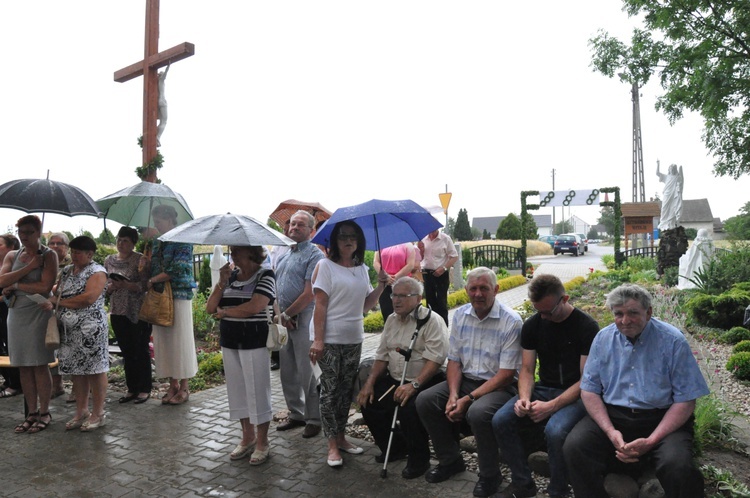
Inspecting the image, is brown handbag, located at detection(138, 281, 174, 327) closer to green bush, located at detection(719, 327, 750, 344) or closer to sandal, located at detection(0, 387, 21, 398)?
sandal, located at detection(0, 387, 21, 398)

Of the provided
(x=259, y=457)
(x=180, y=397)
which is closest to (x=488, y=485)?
(x=259, y=457)

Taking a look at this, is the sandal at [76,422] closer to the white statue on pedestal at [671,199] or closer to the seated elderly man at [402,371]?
the seated elderly man at [402,371]

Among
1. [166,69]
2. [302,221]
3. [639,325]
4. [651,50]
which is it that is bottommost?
[639,325]

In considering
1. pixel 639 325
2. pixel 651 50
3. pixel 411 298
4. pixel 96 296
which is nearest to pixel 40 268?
pixel 96 296

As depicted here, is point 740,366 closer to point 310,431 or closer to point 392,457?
point 392,457

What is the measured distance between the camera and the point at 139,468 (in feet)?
13.5

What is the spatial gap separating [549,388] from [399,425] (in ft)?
3.75

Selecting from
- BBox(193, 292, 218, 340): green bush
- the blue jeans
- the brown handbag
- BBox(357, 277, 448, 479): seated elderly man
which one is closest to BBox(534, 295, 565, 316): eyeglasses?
the blue jeans

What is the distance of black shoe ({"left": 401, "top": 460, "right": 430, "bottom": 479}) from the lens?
385 centimetres

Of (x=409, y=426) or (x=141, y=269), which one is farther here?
(x=141, y=269)

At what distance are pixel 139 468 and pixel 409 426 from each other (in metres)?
2.01

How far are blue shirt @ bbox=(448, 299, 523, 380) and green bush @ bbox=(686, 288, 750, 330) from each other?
19.3 feet

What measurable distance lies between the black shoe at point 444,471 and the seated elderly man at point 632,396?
0.88m

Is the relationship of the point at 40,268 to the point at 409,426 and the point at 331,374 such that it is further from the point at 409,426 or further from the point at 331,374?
the point at 409,426
